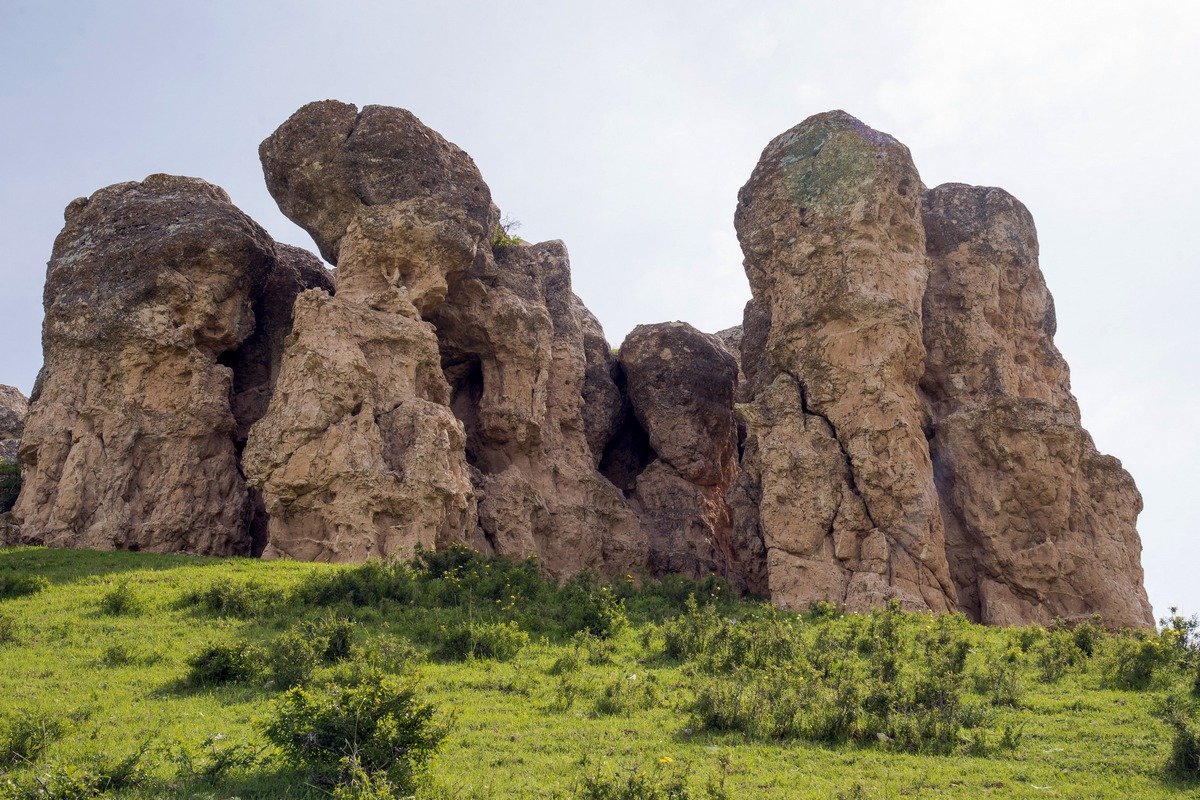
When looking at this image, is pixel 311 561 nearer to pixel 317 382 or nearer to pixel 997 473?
pixel 317 382

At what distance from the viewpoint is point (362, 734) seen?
8984mm

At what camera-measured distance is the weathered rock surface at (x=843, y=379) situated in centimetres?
2436

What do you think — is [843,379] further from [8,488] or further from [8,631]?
[8,488]

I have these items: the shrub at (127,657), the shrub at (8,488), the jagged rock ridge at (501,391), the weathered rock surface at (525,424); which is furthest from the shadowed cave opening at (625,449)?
the shrub at (127,657)

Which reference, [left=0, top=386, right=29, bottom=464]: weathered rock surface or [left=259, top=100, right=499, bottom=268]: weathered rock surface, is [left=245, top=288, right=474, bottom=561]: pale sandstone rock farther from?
[left=0, top=386, right=29, bottom=464]: weathered rock surface

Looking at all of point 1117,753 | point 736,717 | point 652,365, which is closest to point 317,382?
point 652,365

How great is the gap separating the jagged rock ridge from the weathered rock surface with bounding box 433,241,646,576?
98mm

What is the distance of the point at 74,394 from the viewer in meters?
26.9

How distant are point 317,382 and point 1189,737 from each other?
66.9 ft

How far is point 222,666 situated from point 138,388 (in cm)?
1695

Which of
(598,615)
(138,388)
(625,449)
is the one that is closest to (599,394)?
(625,449)

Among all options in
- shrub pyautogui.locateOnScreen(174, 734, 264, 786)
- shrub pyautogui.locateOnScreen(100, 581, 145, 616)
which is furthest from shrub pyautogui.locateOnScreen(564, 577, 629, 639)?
shrub pyautogui.locateOnScreen(100, 581, 145, 616)

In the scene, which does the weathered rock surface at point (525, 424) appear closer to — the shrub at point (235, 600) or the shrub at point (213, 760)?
the shrub at point (235, 600)

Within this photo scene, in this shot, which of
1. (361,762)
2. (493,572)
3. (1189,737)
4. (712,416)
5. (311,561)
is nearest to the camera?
(361,762)
